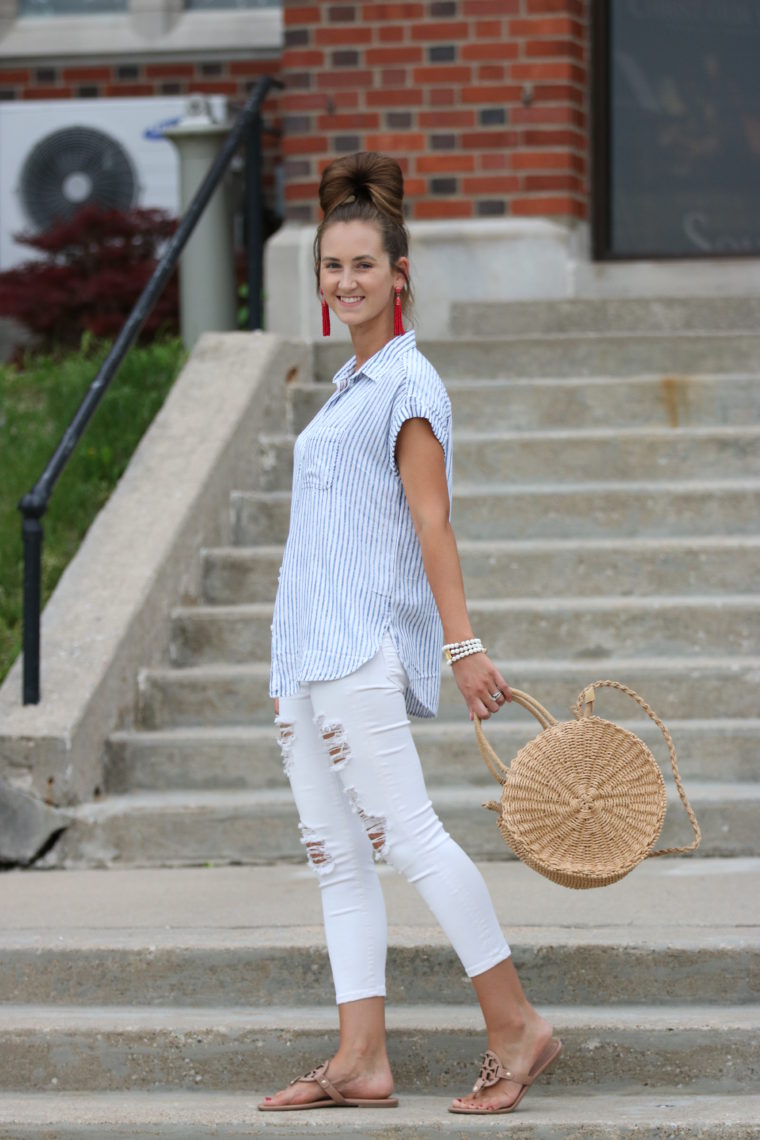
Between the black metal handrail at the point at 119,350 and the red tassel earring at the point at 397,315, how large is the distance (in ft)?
6.10

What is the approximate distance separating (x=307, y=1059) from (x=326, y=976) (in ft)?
0.83

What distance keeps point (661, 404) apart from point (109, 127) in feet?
14.2

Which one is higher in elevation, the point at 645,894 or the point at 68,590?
the point at 68,590

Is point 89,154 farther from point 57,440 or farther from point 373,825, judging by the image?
point 373,825

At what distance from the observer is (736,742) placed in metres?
4.76

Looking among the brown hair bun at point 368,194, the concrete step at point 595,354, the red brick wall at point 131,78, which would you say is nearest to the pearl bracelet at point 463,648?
the brown hair bun at point 368,194

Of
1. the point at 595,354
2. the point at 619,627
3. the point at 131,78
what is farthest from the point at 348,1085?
the point at 131,78

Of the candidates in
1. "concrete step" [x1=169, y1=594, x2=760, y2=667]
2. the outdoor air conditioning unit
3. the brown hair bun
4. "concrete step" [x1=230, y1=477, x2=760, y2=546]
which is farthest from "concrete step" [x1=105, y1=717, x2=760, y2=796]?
the outdoor air conditioning unit

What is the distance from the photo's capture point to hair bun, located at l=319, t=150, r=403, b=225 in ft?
10.2

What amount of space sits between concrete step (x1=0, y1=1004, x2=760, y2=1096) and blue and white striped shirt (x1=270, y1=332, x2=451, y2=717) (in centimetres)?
81

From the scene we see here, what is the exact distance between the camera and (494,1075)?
3.11 metres

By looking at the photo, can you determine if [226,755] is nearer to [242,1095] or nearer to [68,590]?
[68,590]

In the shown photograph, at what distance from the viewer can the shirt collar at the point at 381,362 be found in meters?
3.09

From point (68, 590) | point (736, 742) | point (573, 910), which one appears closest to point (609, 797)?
point (573, 910)
